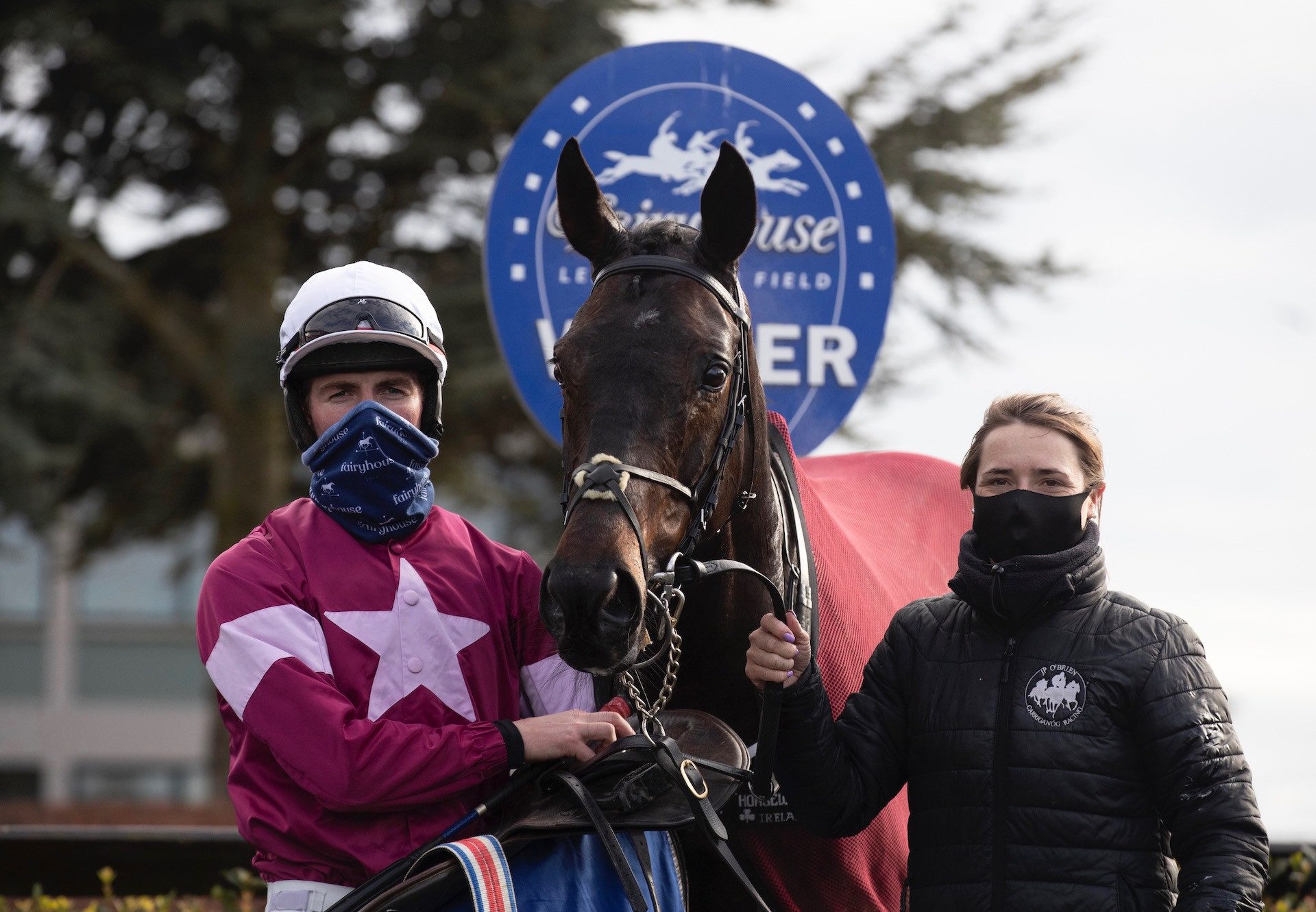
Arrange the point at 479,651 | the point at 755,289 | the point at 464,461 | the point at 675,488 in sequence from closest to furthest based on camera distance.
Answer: the point at 675,488 < the point at 479,651 < the point at 755,289 < the point at 464,461

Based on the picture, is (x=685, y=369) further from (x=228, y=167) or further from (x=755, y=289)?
(x=228, y=167)

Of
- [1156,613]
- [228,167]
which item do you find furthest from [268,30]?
[1156,613]

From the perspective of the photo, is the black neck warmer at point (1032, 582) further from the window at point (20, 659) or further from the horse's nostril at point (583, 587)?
the window at point (20, 659)

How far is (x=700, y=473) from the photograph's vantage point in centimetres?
239

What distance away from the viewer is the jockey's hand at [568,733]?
7.54 ft

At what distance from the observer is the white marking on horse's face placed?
238 centimetres

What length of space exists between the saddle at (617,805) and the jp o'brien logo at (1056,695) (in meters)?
0.53

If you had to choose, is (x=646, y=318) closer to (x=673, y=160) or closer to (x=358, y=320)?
(x=358, y=320)

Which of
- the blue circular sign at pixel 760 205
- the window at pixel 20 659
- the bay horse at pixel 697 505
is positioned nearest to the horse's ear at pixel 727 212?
the bay horse at pixel 697 505

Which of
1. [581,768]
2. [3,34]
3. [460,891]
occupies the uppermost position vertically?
[3,34]

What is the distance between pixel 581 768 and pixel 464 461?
8.44 metres

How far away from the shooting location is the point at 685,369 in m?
2.36

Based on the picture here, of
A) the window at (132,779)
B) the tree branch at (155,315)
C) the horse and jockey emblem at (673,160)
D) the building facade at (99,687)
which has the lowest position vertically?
the window at (132,779)

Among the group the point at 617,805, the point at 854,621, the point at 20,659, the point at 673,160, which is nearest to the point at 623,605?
the point at 617,805
